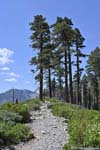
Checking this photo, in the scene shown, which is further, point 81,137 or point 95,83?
point 95,83

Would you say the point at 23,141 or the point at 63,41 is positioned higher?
the point at 63,41

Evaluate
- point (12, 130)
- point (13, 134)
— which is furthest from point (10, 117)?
point (13, 134)

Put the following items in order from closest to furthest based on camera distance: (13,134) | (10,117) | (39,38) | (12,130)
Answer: (13,134) < (12,130) < (10,117) < (39,38)

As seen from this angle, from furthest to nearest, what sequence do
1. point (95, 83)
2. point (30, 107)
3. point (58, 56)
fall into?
point (95, 83)
point (58, 56)
point (30, 107)

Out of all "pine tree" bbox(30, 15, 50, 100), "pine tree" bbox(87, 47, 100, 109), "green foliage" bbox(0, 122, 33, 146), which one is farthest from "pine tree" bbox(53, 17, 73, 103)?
"green foliage" bbox(0, 122, 33, 146)

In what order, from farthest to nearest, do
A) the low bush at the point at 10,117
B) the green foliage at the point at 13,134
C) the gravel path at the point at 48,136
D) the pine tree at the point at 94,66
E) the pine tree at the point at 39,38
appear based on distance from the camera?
the pine tree at the point at 94,66 → the pine tree at the point at 39,38 → the low bush at the point at 10,117 → the green foliage at the point at 13,134 → the gravel path at the point at 48,136

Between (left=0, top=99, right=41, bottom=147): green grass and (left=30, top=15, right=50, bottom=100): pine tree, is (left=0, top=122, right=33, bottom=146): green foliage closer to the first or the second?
(left=0, top=99, right=41, bottom=147): green grass

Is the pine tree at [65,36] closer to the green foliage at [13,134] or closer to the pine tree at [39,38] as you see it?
the pine tree at [39,38]

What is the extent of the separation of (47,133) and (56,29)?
1201 inches

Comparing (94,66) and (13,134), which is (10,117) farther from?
(94,66)

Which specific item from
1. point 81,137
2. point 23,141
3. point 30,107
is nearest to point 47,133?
point 23,141

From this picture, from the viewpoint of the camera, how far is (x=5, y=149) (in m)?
16.1

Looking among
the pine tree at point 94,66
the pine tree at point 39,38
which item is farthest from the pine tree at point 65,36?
the pine tree at point 94,66

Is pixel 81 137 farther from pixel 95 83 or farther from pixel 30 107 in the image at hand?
pixel 95 83
